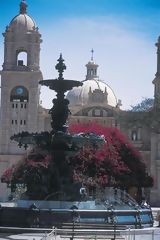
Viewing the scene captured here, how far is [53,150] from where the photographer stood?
27.5 m

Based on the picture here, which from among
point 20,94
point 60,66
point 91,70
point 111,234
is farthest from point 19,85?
point 111,234

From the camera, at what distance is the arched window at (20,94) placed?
293ft

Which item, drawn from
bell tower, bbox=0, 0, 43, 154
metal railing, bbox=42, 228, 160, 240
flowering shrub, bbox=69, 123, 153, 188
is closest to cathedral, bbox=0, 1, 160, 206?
bell tower, bbox=0, 0, 43, 154

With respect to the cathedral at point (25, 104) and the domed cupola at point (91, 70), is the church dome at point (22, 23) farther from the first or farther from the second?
the domed cupola at point (91, 70)

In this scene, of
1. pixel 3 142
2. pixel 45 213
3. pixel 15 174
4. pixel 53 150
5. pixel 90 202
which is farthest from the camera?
pixel 3 142

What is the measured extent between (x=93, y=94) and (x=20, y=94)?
36.4ft

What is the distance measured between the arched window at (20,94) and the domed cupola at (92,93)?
876 centimetres

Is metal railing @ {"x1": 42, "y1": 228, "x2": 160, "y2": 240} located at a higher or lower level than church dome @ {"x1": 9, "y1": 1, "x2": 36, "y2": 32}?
lower

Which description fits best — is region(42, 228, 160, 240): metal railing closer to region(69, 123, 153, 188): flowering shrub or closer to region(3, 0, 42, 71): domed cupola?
region(69, 123, 153, 188): flowering shrub

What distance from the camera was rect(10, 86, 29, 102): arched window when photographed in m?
89.4

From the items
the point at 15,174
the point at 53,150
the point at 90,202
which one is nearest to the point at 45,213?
the point at 90,202

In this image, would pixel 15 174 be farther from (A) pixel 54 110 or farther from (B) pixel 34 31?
(A) pixel 54 110

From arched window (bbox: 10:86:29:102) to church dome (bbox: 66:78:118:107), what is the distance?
979 cm

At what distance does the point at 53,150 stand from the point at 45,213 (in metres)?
4.30
